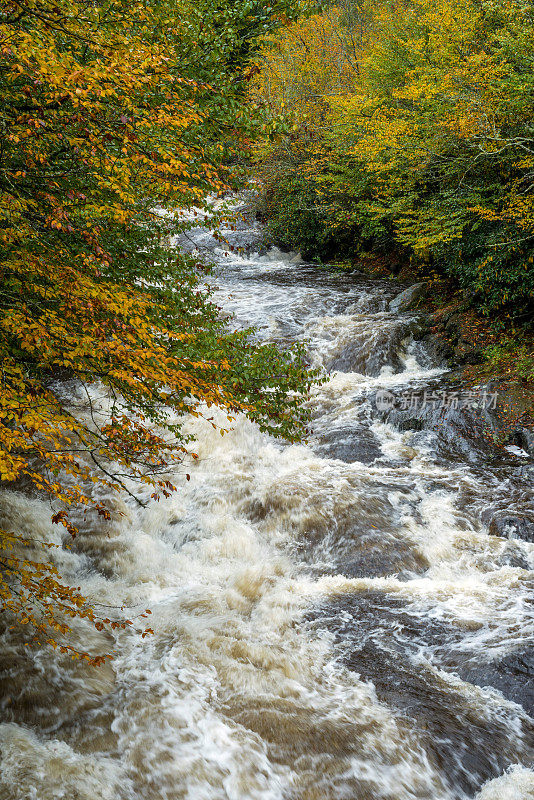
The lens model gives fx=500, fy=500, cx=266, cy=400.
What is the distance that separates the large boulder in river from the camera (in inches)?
515

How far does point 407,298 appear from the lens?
1337 centimetres

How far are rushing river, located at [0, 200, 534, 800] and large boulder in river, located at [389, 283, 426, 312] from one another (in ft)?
15.3

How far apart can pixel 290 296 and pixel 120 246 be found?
990 centimetres

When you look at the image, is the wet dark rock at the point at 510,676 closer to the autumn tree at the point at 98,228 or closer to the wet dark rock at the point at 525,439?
the autumn tree at the point at 98,228

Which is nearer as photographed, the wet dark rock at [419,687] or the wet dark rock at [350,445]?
→ the wet dark rock at [419,687]

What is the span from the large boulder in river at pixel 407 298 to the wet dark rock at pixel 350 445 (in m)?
5.23

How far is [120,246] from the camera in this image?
5551mm

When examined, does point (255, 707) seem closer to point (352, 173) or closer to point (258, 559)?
point (258, 559)

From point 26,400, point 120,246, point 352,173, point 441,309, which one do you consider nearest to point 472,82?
point 441,309

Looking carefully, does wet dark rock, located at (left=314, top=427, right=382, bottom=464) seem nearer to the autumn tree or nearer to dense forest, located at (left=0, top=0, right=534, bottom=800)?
dense forest, located at (left=0, top=0, right=534, bottom=800)

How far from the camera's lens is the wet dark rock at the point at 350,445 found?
28.0ft

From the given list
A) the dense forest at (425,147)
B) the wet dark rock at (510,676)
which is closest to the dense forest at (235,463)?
the wet dark rock at (510,676)

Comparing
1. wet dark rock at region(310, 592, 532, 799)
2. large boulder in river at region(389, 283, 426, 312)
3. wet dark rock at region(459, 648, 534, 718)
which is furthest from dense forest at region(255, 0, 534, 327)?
wet dark rock at region(459, 648, 534, 718)

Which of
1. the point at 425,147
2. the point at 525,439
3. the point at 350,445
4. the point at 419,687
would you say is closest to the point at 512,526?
the point at 525,439
